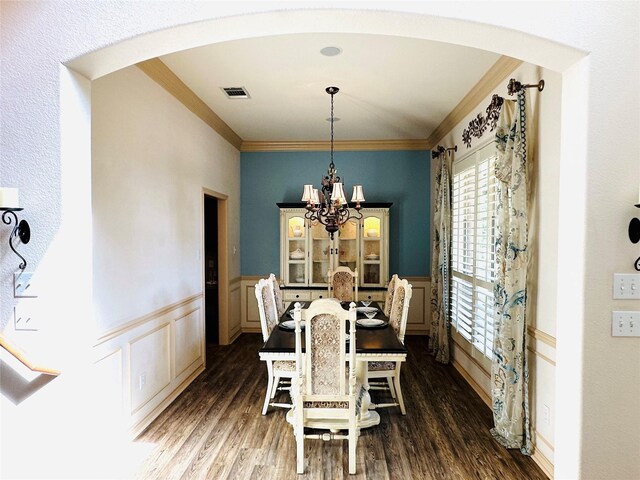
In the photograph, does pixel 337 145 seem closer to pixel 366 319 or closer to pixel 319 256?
pixel 319 256

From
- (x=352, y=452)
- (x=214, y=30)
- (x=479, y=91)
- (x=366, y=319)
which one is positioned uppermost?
(x=479, y=91)

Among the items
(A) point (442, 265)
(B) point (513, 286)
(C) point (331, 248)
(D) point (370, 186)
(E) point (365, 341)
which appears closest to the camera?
(B) point (513, 286)

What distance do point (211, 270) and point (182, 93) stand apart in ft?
9.25

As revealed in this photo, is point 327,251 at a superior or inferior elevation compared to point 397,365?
superior

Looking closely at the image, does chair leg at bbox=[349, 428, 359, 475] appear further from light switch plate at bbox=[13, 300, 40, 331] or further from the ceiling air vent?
the ceiling air vent

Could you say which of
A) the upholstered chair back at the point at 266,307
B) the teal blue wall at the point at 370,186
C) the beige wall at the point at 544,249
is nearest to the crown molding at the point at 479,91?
the beige wall at the point at 544,249

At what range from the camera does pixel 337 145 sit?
18.7 feet

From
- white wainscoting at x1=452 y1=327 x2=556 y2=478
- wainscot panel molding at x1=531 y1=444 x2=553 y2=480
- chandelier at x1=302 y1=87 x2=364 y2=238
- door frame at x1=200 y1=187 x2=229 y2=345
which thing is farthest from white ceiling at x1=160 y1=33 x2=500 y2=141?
wainscot panel molding at x1=531 y1=444 x2=553 y2=480

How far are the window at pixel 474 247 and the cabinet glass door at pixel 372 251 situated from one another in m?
1.21

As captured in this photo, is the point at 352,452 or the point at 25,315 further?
the point at 352,452

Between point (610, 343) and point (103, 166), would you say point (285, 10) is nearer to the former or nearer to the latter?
point (103, 166)

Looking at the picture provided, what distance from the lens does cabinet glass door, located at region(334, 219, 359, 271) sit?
5.46 metres

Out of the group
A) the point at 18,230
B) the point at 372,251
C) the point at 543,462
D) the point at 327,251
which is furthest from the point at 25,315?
the point at 372,251

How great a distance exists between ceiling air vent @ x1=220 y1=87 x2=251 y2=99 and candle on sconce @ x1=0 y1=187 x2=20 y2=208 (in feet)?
8.37
